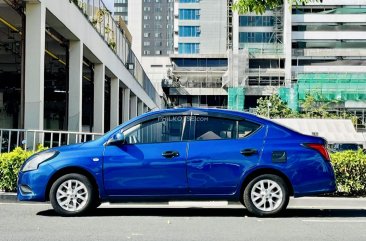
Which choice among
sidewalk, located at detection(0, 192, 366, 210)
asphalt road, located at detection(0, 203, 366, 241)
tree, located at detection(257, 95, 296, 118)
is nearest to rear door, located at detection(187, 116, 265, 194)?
asphalt road, located at detection(0, 203, 366, 241)

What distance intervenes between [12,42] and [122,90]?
13.5m

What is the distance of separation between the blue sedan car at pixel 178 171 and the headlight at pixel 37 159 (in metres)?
0.01

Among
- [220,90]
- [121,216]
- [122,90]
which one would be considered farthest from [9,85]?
[220,90]

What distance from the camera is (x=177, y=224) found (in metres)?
7.60

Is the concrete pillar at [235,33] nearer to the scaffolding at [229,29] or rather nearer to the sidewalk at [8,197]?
the scaffolding at [229,29]

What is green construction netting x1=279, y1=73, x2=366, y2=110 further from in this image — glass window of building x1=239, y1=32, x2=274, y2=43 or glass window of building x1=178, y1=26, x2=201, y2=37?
glass window of building x1=178, y1=26, x2=201, y2=37

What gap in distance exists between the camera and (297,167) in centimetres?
815

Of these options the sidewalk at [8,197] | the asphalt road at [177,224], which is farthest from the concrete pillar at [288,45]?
the asphalt road at [177,224]

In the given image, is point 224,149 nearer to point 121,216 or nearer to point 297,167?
point 297,167

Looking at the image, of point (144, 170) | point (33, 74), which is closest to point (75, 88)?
point (33, 74)

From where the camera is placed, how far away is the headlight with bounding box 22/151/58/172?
8.16m

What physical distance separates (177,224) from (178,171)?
0.82 m

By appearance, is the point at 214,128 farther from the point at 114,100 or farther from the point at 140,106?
the point at 140,106

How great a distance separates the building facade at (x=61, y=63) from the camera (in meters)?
14.0
